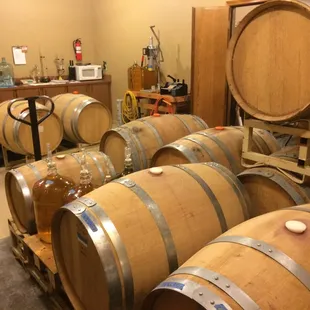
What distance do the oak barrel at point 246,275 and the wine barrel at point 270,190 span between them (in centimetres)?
57

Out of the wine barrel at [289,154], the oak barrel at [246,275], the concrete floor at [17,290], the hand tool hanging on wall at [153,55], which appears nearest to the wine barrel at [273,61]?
the wine barrel at [289,154]

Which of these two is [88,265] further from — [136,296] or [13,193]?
[13,193]

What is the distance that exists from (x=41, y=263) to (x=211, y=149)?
135cm

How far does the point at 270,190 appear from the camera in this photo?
1.92 m

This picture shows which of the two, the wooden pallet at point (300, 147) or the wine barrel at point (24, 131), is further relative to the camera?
the wine barrel at point (24, 131)

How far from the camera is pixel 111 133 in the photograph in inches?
125

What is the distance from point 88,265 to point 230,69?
4.49ft

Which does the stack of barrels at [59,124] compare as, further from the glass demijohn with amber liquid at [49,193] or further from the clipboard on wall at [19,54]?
the glass demijohn with amber liquid at [49,193]

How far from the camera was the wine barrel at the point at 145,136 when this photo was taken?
296 cm

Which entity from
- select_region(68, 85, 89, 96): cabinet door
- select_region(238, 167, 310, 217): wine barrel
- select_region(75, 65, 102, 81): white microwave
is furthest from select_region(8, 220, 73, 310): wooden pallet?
select_region(75, 65, 102, 81): white microwave

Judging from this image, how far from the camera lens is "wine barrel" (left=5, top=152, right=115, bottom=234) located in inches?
92.0

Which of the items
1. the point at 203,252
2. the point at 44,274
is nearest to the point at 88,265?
the point at 203,252

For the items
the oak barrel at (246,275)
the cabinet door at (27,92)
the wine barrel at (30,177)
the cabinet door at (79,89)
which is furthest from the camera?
the cabinet door at (79,89)

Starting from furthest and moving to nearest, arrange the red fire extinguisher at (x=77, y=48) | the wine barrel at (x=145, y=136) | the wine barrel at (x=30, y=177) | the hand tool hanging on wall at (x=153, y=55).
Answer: the red fire extinguisher at (x=77, y=48), the hand tool hanging on wall at (x=153, y=55), the wine barrel at (x=145, y=136), the wine barrel at (x=30, y=177)
